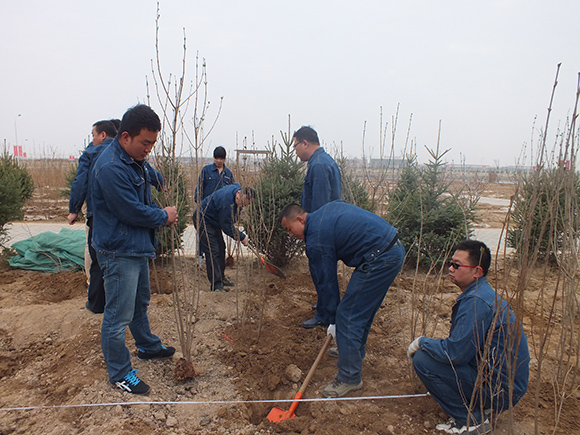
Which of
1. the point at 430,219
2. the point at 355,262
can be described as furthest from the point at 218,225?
the point at 430,219

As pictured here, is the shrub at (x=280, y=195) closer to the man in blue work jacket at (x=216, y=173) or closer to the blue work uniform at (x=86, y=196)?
the man in blue work jacket at (x=216, y=173)

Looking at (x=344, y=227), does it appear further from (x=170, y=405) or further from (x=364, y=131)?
(x=364, y=131)

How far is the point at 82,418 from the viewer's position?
2.25 metres

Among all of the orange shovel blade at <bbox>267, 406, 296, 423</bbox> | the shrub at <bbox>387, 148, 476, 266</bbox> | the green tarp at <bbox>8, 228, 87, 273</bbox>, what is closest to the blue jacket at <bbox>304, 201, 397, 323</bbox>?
the orange shovel blade at <bbox>267, 406, 296, 423</bbox>

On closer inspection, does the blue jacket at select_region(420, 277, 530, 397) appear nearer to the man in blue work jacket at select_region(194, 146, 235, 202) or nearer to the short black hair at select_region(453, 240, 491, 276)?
the short black hair at select_region(453, 240, 491, 276)

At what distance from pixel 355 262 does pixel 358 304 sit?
28cm

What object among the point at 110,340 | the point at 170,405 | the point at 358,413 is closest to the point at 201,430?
the point at 170,405

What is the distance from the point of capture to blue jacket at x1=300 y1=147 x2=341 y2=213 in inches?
148

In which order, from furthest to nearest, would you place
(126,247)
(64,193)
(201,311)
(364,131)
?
(64,193)
(364,131)
(201,311)
(126,247)

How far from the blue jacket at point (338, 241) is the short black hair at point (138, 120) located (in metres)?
1.18

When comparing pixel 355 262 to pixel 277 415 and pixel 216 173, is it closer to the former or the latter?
pixel 277 415

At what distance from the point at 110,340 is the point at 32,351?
51.0 inches

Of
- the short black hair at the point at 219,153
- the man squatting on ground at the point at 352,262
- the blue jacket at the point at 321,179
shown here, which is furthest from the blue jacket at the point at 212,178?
the man squatting on ground at the point at 352,262

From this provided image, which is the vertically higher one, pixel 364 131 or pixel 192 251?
pixel 364 131
